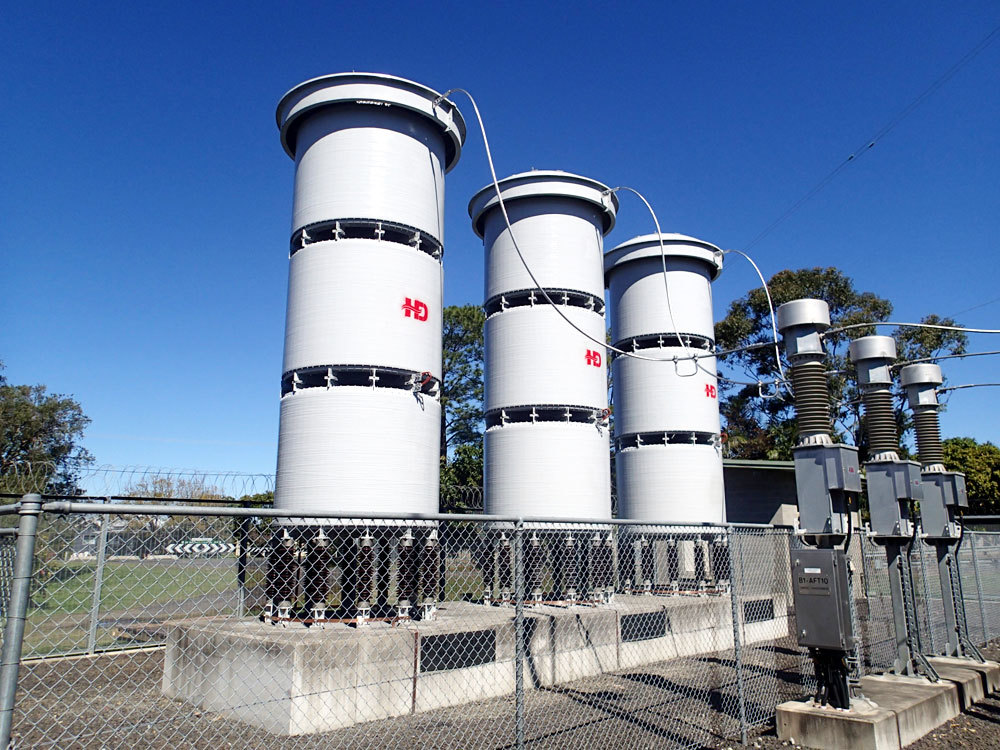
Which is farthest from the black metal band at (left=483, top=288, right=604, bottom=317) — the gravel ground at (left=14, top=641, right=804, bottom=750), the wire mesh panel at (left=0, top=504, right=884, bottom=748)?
the gravel ground at (left=14, top=641, right=804, bottom=750)

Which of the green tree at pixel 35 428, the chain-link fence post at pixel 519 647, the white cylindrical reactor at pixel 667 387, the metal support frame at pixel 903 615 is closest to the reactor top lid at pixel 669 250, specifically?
the white cylindrical reactor at pixel 667 387

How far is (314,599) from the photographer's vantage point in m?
8.66

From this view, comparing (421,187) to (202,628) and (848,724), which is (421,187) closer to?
(202,628)

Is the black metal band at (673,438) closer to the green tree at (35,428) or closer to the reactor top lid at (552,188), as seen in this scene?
the reactor top lid at (552,188)

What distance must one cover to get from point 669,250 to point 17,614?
14.4 m

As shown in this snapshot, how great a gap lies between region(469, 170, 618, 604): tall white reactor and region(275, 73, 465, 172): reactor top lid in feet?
9.20

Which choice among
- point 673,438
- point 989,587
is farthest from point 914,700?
point 989,587

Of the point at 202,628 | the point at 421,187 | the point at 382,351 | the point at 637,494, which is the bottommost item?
the point at 202,628

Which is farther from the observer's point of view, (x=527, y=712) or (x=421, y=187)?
(x=421, y=187)

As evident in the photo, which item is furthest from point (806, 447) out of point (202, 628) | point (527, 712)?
point (202, 628)

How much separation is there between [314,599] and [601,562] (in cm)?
545

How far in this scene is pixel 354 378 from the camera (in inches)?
378

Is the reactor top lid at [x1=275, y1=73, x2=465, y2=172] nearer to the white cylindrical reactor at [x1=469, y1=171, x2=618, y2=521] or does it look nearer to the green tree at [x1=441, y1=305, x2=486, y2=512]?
the white cylindrical reactor at [x1=469, y1=171, x2=618, y2=521]

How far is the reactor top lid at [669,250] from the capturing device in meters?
15.7
